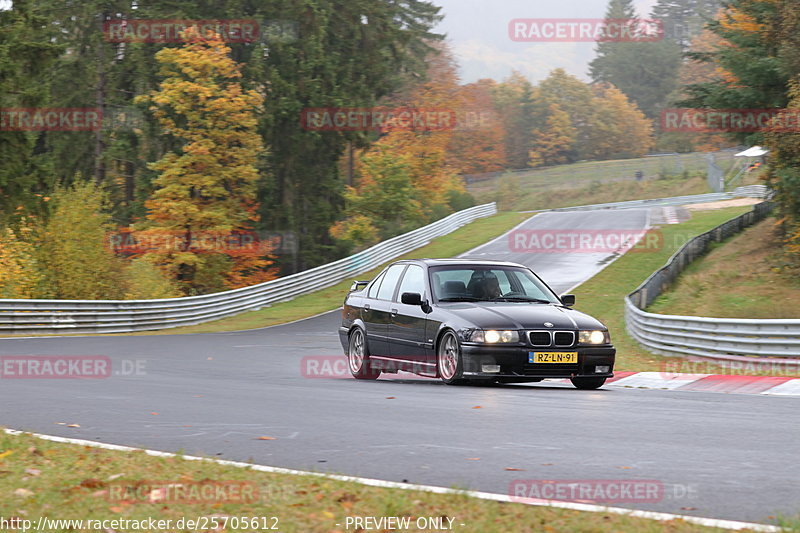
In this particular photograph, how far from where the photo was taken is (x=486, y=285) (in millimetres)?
13781

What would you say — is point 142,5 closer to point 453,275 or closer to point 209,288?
point 209,288

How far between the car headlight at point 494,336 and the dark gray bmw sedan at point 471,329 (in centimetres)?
1

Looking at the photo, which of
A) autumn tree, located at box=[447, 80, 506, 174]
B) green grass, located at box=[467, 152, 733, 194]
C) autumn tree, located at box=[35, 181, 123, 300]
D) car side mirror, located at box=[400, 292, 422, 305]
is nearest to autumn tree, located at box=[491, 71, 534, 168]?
green grass, located at box=[467, 152, 733, 194]

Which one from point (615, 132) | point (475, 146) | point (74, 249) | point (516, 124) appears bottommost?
point (74, 249)

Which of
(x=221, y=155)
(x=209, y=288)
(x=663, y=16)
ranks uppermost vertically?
(x=663, y=16)

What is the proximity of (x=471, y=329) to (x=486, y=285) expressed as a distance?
1.51 metres

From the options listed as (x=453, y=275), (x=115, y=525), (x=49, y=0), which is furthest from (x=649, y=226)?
(x=115, y=525)

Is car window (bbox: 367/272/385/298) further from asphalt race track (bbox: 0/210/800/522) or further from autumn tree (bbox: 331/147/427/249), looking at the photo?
autumn tree (bbox: 331/147/427/249)

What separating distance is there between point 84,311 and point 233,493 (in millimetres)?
25496

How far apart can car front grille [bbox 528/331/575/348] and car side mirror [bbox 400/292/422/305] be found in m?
1.68

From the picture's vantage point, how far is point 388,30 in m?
56.7

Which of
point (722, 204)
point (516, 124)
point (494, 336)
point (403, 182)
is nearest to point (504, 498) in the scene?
point (494, 336)

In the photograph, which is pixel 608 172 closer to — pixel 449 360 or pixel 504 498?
pixel 449 360

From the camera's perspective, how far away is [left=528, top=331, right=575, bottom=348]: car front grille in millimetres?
12320
